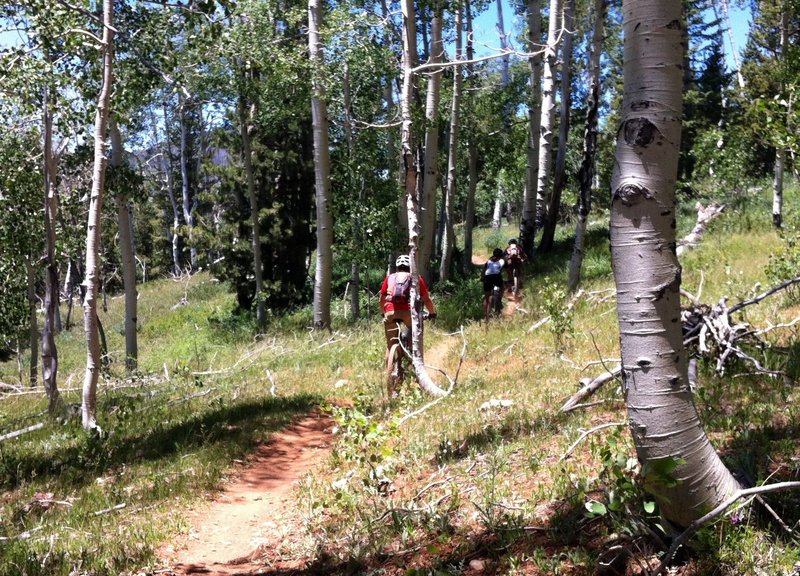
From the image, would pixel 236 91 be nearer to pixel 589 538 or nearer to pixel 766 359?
pixel 766 359

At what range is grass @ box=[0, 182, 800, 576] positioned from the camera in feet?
11.9

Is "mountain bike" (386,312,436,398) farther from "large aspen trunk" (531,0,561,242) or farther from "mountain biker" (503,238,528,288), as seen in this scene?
"large aspen trunk" (531,0,561,242)

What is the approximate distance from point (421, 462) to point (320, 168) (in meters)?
10.6

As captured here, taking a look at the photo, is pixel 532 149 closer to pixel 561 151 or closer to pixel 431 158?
pixel 561 151

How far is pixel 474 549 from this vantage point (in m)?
3.80

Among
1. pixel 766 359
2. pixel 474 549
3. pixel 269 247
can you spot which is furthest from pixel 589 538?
pixel 269 247

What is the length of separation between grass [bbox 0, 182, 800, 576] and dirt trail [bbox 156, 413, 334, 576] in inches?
7.6

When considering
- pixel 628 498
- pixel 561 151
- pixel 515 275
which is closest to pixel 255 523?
pixel 628 498

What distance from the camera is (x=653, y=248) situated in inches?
107

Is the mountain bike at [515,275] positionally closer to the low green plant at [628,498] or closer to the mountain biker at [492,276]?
the mountain biker at [492,276]

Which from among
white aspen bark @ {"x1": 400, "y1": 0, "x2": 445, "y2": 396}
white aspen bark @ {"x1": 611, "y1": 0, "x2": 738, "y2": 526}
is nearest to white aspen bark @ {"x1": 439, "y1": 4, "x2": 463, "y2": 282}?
white aspen bark @ {"x1": 400, "y1": 0, "x2": 445, "y2": 396}

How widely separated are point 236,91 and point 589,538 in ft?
52.1


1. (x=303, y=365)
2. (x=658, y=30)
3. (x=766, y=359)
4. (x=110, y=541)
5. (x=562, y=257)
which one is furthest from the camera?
(x=562, y=257)

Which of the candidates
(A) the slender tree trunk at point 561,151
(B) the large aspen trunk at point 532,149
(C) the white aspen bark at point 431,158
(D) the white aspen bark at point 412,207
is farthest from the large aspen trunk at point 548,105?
(D) the white aspen bark at point 412,207
